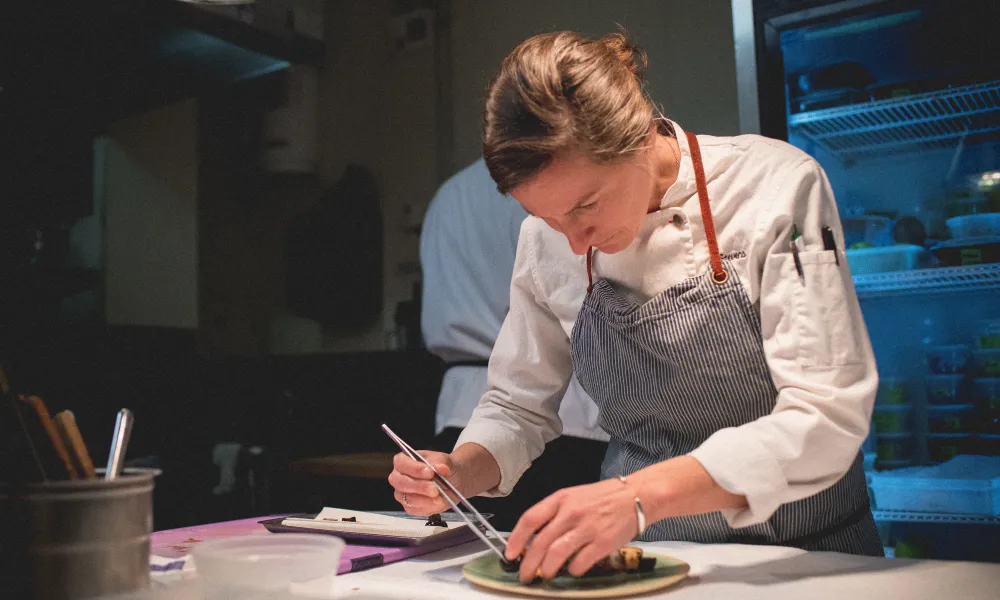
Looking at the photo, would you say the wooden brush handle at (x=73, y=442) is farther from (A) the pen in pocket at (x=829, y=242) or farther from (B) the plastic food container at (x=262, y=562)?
(A) the pen in pocket at (x=829, y=242)

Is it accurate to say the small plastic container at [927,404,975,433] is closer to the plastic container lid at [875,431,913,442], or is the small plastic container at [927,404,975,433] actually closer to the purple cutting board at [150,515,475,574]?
the plastic container lid at [875,431,913,442]

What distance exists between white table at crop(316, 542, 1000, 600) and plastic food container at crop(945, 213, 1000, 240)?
1.24 metres

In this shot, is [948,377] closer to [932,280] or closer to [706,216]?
[932,280]

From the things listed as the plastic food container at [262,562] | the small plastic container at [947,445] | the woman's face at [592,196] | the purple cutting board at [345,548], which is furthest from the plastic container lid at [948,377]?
the plastic food container at [262,562]

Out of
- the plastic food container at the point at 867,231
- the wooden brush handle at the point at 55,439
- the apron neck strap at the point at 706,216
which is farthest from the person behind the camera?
the plastic food container at the point at 867,231

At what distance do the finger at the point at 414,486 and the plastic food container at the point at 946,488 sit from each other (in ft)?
4.45

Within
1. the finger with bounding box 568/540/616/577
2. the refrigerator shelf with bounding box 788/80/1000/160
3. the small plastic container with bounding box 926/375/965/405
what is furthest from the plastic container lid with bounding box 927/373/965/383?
the finger with bounding box 568/540/616/577

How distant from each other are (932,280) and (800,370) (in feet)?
3.63

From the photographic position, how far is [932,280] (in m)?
1.98

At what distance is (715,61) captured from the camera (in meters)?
2.64

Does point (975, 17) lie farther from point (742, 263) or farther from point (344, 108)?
point (344, 108)

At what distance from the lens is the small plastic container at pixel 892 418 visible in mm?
2154

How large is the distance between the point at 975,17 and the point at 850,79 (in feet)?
0.96

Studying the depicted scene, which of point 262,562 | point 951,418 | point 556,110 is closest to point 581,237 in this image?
point 556,110
